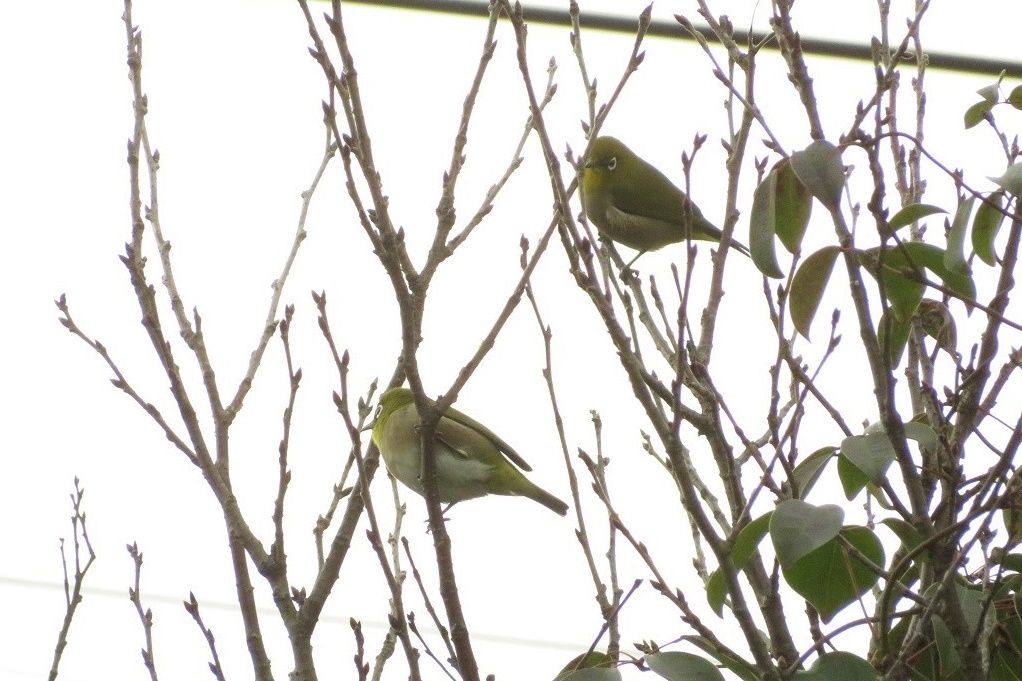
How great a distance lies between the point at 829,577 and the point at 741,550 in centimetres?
13

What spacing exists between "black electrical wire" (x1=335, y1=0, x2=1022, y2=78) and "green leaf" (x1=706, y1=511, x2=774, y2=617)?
9.75 feet

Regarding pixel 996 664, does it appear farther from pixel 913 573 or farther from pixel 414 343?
pixel 414 343

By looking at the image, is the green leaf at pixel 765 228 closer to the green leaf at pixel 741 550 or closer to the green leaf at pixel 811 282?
the green leaf at pixel 811 282

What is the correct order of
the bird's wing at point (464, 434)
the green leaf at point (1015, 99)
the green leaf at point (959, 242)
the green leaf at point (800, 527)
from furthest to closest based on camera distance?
the bird's wing at point (464, 434) → the green leaf at point (1015, 99) → the green leaf at point (959, 242) → the green leaf at point (800, 527)

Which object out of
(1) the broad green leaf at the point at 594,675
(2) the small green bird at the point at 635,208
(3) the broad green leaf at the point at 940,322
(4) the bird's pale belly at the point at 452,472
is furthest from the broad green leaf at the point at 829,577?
(2) the small green bird at the point at 635,208

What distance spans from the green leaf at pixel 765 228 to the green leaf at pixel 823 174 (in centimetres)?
12

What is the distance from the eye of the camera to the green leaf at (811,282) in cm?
126

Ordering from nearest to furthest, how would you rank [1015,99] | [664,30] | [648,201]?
[1015,99] → [648,201] → [664,30]

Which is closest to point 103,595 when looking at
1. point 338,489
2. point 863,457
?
point 338,489

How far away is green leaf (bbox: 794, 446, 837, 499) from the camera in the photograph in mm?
1303

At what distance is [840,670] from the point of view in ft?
3.87

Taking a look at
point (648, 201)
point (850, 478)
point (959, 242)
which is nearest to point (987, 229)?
point (959, 242)

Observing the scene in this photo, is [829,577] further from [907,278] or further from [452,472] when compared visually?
[452,472]

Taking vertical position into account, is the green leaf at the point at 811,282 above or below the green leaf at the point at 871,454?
above
